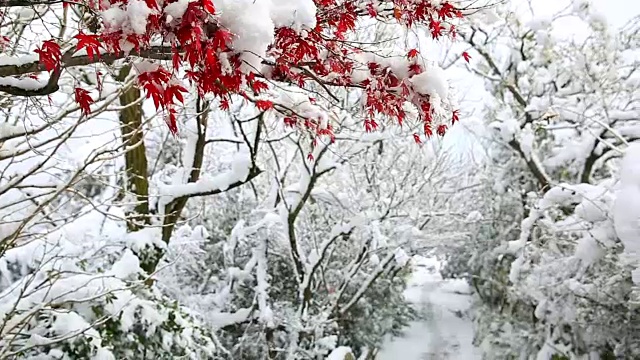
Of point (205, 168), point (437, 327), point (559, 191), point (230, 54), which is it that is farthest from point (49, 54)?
point (437, 327)

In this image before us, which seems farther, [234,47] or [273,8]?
[273,8]

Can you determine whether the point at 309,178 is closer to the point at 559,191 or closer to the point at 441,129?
the point at 559,191

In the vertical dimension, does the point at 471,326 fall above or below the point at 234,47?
below

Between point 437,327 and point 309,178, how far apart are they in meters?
8.76

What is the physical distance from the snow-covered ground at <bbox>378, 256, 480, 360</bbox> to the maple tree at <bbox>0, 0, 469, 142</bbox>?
1032 cm

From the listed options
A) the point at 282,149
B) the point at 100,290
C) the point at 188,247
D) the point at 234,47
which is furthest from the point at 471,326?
the point at 234,47

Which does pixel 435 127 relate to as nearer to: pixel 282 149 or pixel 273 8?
pixel 273 8

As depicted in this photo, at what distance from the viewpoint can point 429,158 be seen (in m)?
10.2

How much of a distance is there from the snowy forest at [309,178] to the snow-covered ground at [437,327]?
0.28 feet

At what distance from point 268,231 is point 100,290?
15.6 ft

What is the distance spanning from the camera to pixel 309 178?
714cm

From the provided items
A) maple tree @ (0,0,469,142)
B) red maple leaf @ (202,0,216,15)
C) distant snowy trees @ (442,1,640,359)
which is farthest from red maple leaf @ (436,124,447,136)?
distant snowy trees @ (442,1,640,359)

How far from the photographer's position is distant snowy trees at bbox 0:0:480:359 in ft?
4.89

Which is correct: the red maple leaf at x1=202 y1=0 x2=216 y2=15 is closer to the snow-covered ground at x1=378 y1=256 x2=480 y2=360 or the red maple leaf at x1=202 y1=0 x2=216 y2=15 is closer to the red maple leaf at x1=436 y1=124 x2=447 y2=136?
the red maple leaf at x1=436 y1=124 x2=447 y2=136
